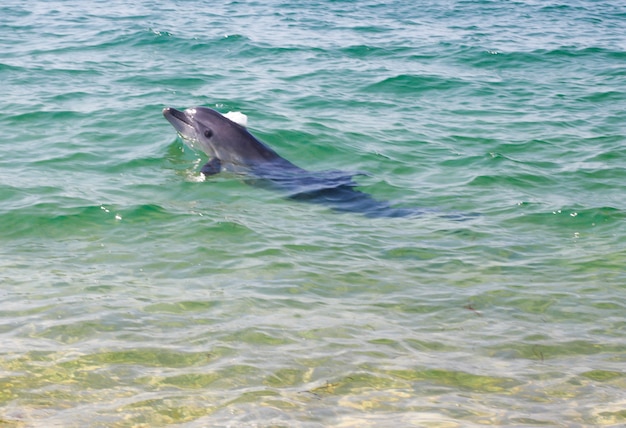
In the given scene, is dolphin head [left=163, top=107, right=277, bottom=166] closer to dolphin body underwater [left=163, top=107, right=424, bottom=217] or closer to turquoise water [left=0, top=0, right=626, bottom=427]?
dolphin body underwater [left=163, top=107, right=424, bottom=217]

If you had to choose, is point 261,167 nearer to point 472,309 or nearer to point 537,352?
point 472,309

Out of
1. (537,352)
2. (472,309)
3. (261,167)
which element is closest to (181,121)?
(261,167)

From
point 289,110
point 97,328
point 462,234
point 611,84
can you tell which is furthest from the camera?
point 611,84

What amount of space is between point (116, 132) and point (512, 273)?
6.91 meters

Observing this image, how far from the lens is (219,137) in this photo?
11.6m

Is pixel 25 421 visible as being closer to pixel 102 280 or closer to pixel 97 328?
pixel 97 328

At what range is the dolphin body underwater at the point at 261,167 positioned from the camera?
404 inches

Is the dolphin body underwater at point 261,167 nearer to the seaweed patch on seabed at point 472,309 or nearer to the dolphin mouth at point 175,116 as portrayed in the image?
the dolphin mouth at point 175,116

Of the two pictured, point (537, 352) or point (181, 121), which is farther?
point (181, 121)

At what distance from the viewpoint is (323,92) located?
1577 centimetres

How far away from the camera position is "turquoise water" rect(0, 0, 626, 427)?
5746 millimetres

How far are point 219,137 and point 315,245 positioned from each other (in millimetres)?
3341

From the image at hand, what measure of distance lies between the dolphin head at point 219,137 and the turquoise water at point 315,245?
0.36m

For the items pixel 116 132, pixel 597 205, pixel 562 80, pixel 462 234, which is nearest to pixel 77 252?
pixel 462 234
